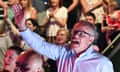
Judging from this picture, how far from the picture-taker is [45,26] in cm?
693

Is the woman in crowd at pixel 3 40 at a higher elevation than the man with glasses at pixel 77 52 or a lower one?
lower

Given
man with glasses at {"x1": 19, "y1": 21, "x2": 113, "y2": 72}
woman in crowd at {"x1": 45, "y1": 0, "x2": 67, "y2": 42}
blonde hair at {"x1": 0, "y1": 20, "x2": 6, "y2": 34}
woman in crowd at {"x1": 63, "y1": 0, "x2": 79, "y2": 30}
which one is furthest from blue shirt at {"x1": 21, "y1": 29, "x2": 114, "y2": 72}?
woman in crowd at {"x1": 63, "y1": 0, "x2": 79, "y2": 30}

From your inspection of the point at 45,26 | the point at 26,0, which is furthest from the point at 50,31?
the point at 26,0

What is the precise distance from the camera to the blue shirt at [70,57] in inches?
169

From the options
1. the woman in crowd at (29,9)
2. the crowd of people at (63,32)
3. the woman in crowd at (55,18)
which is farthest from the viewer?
the woman in crowd at (55,18)

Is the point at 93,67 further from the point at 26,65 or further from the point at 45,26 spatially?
the point at 45,26

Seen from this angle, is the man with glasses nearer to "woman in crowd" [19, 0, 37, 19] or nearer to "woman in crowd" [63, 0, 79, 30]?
"woman in crowd" [19, 0, 37, 19]

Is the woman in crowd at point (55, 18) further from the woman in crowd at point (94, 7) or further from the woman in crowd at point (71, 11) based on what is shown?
the woman in crowd at point (94, 7)

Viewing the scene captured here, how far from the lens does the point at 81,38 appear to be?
4.45 metres

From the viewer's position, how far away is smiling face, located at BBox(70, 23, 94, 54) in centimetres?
441

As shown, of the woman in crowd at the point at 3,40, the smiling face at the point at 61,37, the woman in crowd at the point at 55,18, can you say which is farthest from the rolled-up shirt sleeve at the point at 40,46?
the woman in crowd at the point at 55,18

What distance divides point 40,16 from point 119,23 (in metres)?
1.29

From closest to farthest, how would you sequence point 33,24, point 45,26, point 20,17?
point 20,17
point 33,24
point 45,26

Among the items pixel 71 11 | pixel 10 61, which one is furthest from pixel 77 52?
pixel 71 11
